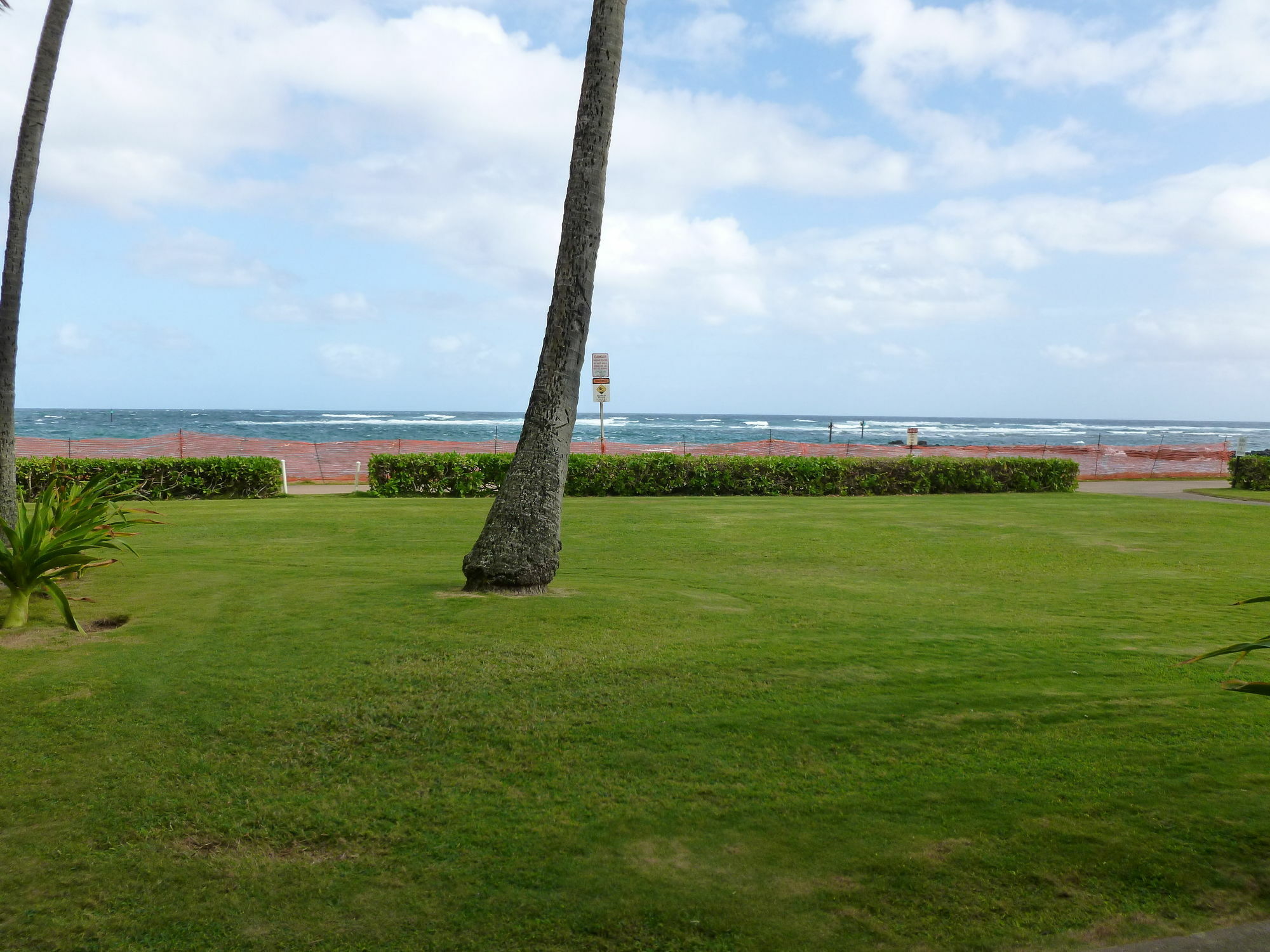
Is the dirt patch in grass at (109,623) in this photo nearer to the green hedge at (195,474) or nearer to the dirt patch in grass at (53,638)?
the dirt patch in grass at (53,638)

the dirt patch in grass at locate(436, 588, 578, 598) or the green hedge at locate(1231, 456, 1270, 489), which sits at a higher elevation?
the green hedge at locate(1231, 456, 1270, 489)

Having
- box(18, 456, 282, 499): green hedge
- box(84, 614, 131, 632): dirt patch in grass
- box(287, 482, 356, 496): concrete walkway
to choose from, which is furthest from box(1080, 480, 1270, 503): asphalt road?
box(84, 614, 131, 632): dirt patch in grass

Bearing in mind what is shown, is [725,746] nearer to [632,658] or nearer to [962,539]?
[632,658]

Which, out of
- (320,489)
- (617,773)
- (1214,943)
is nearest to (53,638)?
(617,773)

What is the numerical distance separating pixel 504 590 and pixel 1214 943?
5127 mm

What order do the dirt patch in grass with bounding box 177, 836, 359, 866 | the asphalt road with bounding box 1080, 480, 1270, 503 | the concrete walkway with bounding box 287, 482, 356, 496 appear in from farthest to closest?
the concrete walkway with bounding box 287, 482, 356, 496 < the asphalt road with bounding box 1080, 480, 1270, 503 < the dirt patch in grass with bounding box 177, 836, 359, 866

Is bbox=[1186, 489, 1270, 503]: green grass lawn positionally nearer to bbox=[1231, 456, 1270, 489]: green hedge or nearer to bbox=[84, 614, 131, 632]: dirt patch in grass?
bbox=[1231, 456, 1270, 489]: green hedge

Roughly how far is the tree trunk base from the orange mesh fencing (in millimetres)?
15643

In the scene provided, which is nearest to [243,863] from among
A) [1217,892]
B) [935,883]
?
[935,883]

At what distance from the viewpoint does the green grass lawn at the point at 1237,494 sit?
66.0 ft

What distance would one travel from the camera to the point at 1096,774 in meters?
4.06

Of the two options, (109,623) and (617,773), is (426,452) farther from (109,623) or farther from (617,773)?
(617,773)

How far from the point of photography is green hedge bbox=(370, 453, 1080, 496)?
63.9ft

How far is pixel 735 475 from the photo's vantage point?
20.4 metres
